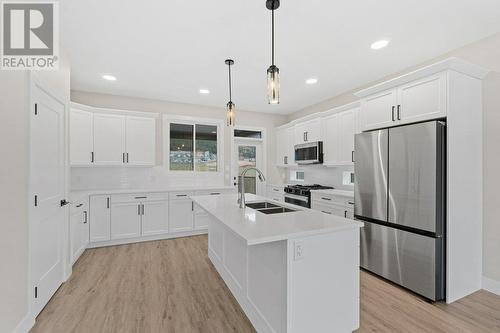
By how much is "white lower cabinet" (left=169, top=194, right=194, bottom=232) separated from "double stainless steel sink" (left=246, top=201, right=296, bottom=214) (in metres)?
2.15

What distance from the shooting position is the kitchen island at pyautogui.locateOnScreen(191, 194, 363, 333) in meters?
1.55

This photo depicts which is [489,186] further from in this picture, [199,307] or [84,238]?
[84,238]

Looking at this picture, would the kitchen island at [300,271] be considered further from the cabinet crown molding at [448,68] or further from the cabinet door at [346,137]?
the cabinet door at [346,137]

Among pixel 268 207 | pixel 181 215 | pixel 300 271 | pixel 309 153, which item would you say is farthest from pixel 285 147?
pixel 300 271

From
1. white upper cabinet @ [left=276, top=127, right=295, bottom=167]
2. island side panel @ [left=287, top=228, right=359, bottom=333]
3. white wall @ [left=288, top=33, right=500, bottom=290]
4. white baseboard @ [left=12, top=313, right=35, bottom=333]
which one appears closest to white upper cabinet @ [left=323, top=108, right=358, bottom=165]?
white upper cabinet @ [left=276, top=127, right=295, bottom=167]

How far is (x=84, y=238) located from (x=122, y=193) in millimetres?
872

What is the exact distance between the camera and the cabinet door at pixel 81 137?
376 cm

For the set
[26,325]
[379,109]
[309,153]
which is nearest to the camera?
[26,325]

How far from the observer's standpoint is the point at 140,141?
445cm

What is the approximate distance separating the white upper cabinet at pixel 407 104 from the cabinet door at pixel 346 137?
0.74 m

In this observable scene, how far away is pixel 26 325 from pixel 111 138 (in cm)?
305

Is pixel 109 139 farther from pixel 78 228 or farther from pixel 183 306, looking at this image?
pixel 183 306

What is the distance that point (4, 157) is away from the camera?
165cm

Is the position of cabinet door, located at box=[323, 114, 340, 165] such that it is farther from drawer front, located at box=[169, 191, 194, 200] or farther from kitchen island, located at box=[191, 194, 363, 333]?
drawer front, located at box=[169, 191, 194, 200]
